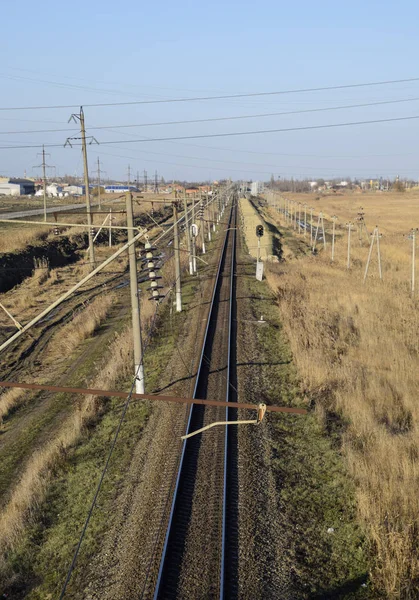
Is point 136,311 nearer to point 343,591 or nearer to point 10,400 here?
point 10,400

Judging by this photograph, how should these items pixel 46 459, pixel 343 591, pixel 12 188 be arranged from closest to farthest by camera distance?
pixel 343 591
pixel 46 459
pixel 12 188

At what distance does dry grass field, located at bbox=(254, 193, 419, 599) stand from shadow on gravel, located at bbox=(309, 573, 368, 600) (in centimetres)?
19

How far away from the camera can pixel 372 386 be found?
12797mm

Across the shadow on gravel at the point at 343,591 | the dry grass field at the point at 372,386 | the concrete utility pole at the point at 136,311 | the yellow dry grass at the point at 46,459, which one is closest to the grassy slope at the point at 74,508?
the yellow dry grass at the point at 46,459

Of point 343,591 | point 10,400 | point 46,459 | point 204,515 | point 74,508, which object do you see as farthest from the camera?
point 10,400

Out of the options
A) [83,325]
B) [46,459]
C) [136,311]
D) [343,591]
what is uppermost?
[136,311]

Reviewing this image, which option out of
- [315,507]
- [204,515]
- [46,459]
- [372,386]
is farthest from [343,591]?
[372,386]

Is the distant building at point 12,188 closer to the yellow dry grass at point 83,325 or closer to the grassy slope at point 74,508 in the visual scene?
the yellow dry grass at point 83,325

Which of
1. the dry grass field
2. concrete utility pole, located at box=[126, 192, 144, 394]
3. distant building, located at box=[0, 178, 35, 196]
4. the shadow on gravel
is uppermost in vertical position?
distant building, located at box=[0, 178, 35, 196]

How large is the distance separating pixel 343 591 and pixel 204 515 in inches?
91.1

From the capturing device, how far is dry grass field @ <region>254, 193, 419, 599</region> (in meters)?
7.45

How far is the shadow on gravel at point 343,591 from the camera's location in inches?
266

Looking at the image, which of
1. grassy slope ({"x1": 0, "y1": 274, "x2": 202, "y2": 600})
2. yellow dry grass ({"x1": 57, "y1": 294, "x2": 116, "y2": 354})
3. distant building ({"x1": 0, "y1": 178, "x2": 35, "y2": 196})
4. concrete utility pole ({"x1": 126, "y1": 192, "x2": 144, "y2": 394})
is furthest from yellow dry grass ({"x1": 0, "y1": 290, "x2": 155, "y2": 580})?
distant building ({"x1": 0, "y1": 178, "x2": 35, "y2": 196})

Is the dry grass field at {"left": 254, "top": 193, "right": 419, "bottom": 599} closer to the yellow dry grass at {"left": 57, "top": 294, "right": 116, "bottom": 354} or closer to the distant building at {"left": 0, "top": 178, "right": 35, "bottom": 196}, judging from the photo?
the yellow dry grass at {"left": 57, "top": 294, "right": 116, "bottom": 354}
